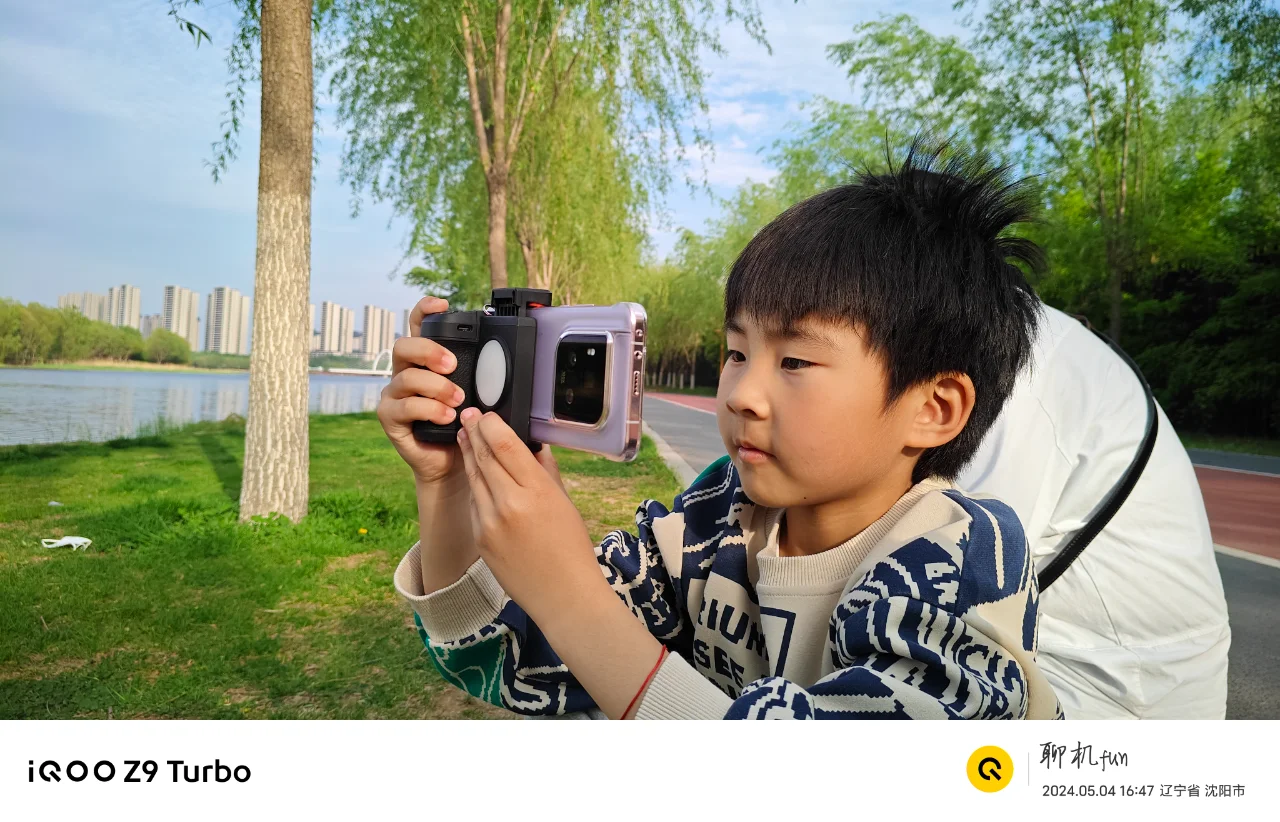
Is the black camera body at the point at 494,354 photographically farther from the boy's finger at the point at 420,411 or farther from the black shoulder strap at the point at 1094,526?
the black shoulder strap at the point at 1094,526

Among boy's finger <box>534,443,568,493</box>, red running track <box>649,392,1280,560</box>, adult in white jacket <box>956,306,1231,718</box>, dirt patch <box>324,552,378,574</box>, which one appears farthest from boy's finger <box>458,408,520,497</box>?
red running track <box>649,392,1280,560</box>

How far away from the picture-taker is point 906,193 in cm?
100

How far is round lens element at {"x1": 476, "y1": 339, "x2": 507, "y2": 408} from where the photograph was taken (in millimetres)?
1009

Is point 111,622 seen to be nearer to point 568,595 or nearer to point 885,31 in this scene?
point 568,595

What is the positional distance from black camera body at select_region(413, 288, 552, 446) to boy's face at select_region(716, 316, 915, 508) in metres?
0.23

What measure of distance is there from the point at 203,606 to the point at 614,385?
2995mm

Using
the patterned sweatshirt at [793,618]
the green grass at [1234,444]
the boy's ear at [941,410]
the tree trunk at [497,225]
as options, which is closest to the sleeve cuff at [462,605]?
the patterned sweatshirt at [793,618]

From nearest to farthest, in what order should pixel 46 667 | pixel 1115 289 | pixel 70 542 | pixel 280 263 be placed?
pixel 46 667, pixel 70 542, pixel 280 263, pixel 1115 289

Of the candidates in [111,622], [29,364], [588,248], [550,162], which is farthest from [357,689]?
[588,248]

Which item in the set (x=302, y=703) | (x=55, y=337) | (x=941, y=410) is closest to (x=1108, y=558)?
(x=941, y=410)

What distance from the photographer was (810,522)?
103cm

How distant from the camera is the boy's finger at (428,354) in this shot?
1.03m

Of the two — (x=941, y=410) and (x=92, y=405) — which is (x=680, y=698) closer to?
(x=941, y=410)

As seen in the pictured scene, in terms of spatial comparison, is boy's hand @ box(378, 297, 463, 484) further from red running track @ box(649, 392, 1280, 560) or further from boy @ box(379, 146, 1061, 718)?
red running track @ box(649, 392, 1280, 560)
